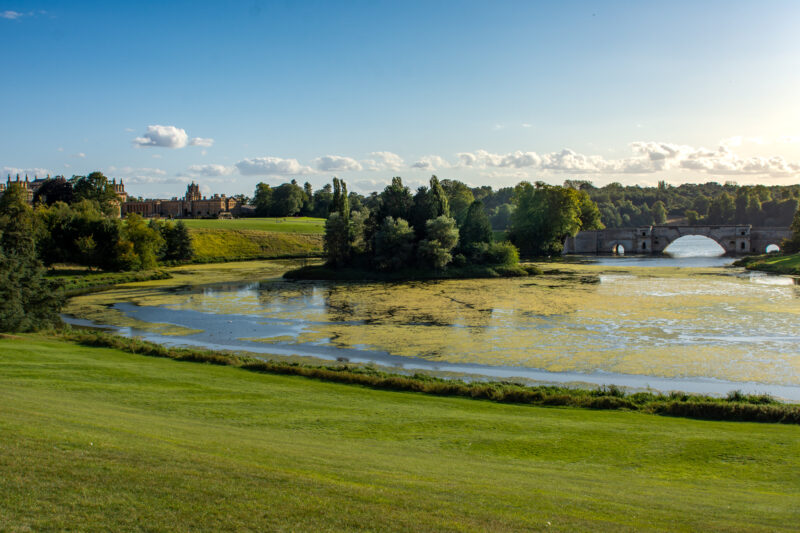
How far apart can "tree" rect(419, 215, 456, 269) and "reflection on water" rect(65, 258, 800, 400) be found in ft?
21.6

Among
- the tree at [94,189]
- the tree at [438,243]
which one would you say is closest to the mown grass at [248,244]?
the tree at [94,189]

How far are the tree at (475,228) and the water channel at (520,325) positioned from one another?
41.5 ft

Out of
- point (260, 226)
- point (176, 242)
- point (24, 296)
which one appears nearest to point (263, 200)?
point (260, 226)

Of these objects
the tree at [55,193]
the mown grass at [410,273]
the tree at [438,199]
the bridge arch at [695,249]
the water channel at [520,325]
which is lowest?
the water channel at [520,325]

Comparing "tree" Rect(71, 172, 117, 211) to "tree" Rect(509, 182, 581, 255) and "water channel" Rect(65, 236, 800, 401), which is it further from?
"tree" Rect(509, 182, 581, 255)

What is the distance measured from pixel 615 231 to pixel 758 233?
74.3 feet

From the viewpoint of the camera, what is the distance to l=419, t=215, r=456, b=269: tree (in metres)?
59.8

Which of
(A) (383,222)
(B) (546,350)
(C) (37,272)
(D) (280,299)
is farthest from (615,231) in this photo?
(C) (37,272)

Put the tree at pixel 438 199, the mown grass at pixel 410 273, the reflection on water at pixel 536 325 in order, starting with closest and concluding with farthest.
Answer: the reflection on water at pixel 536 325, the mown grass at pixel 410 273, the tree at pixel 438 199

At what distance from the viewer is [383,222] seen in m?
64.0

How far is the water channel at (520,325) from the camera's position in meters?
22.2

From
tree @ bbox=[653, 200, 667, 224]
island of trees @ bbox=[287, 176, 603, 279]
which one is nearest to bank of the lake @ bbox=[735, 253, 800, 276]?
island of trees @ bbox=[287, 176, 603, 279]

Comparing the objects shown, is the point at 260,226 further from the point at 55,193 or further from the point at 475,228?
the point at 475,228

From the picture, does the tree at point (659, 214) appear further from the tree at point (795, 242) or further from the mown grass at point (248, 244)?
the mown grass at point (248, 244)
